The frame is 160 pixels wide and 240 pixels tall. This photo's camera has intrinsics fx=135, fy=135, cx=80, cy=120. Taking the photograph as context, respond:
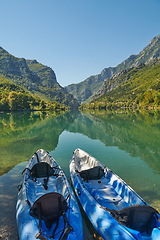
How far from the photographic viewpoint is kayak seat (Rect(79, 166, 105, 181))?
7949 millimetres

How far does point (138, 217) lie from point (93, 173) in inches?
150

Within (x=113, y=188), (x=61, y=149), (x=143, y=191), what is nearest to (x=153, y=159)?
(x=143, y=191)

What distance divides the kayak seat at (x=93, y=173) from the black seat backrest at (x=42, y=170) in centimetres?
212

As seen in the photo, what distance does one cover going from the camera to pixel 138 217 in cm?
444

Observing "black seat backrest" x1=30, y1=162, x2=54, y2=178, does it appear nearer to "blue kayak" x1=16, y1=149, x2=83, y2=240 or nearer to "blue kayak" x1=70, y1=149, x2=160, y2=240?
"blue kayak" x1=70, y1=149, x2=160, y2=240

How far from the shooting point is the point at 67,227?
4.15m

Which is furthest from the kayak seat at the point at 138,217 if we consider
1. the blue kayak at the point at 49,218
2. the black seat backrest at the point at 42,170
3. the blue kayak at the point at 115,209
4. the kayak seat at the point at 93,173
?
the black seat backrest at the point at 42,170

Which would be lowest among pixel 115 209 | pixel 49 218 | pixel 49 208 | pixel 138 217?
pixel 115 209

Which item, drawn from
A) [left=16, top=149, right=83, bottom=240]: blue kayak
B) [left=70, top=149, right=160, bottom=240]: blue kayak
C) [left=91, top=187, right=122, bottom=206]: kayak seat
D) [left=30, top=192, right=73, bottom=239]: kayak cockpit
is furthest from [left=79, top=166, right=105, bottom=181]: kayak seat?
[left=30, top=192, right=73, bottom=239]: kayak cockpit

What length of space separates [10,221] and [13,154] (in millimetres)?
10821

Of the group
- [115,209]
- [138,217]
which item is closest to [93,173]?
[115,209]

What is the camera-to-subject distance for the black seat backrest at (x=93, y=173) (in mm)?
7949

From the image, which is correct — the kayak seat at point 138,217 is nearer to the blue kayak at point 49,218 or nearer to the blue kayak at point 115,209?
the blue kayak at point 115,209

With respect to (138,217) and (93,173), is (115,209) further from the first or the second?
(93,173)
